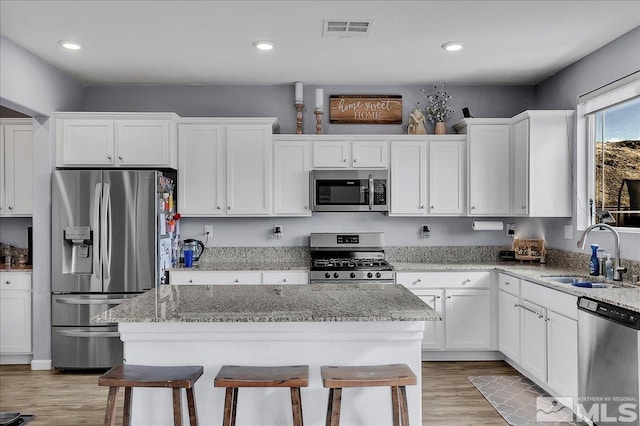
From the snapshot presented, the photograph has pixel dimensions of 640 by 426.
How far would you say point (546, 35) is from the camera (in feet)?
11.5

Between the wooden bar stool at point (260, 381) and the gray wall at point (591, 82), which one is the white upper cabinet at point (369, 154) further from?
the wooden bar stool at point (260, 381)

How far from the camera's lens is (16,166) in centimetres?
462

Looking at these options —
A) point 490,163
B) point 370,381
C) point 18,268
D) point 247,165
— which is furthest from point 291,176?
point 370,381

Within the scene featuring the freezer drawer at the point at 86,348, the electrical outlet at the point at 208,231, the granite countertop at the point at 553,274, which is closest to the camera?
the granite countertop at the point at 553,274

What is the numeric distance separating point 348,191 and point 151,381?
2865 mm

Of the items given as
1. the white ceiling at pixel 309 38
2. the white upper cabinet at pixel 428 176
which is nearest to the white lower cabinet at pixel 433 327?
the white upper cabinet at pixel 428 176

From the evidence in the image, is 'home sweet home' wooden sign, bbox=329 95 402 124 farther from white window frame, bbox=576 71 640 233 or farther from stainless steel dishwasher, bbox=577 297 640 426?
stainless steel dishwasher, bbox=577 297 640 426

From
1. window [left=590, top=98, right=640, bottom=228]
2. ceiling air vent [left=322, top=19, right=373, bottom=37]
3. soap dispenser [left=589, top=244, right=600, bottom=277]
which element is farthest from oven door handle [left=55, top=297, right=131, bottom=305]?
window [left=590, top=98, right=640, bottom=228]

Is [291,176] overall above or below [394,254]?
above

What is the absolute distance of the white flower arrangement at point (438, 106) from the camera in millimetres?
4812

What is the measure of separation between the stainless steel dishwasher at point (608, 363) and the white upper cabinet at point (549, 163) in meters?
1.42

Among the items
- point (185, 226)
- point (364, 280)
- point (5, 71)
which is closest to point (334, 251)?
point (364, 280)

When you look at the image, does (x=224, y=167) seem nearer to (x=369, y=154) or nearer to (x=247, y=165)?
(x=247, y=165)

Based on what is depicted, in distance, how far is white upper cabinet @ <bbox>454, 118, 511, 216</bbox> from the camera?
4.55m
